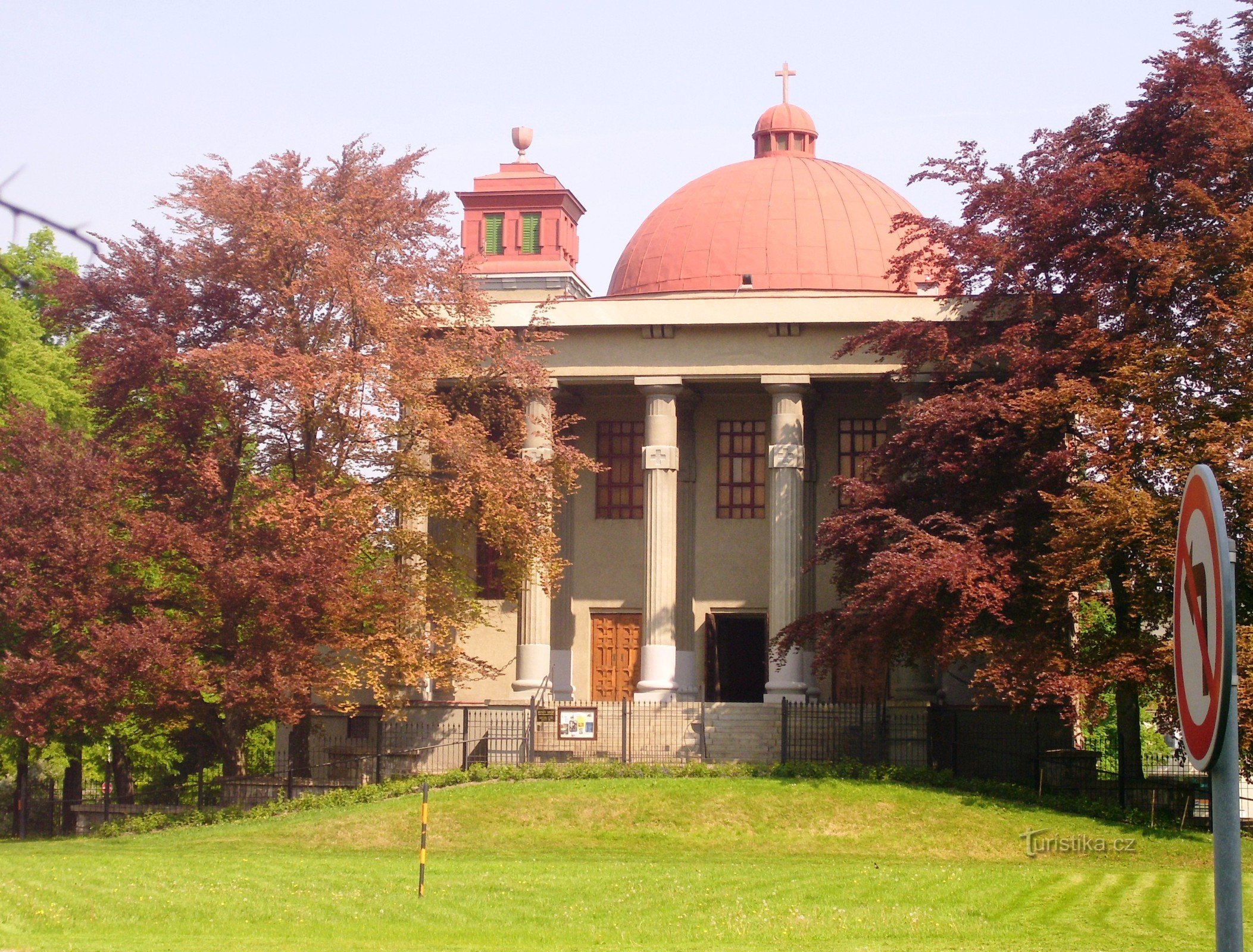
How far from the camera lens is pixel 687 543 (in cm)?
3941

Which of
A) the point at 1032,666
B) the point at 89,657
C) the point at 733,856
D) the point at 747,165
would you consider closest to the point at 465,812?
the point at 733,856

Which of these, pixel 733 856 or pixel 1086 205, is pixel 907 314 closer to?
pixel 1086 205

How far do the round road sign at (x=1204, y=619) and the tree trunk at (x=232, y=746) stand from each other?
28.4m

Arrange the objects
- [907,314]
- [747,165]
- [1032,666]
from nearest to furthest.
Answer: [1032,666]
[907,314]
[747,165]

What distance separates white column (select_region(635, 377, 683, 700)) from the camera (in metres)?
36.0

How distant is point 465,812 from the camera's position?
27.3 metres

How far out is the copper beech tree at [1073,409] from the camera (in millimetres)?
26281

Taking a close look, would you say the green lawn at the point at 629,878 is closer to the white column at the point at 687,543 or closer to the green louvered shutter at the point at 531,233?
the white column at the point at 687,543

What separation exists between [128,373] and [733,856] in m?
14.9

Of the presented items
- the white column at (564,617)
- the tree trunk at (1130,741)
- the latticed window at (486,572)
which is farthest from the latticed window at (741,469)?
the tree trunk at (1130,741)

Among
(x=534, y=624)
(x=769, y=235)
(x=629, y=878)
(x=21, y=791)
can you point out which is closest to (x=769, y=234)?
(x=769, y=235)

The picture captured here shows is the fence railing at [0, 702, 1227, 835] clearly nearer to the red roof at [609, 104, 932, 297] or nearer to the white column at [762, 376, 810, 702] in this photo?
the white column at [762, 376, 810, 702]

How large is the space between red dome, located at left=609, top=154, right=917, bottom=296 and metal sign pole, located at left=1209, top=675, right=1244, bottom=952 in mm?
36942

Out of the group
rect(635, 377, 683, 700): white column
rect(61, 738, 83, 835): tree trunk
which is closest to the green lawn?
rect(61, 738, 83, 835): tree trunk
